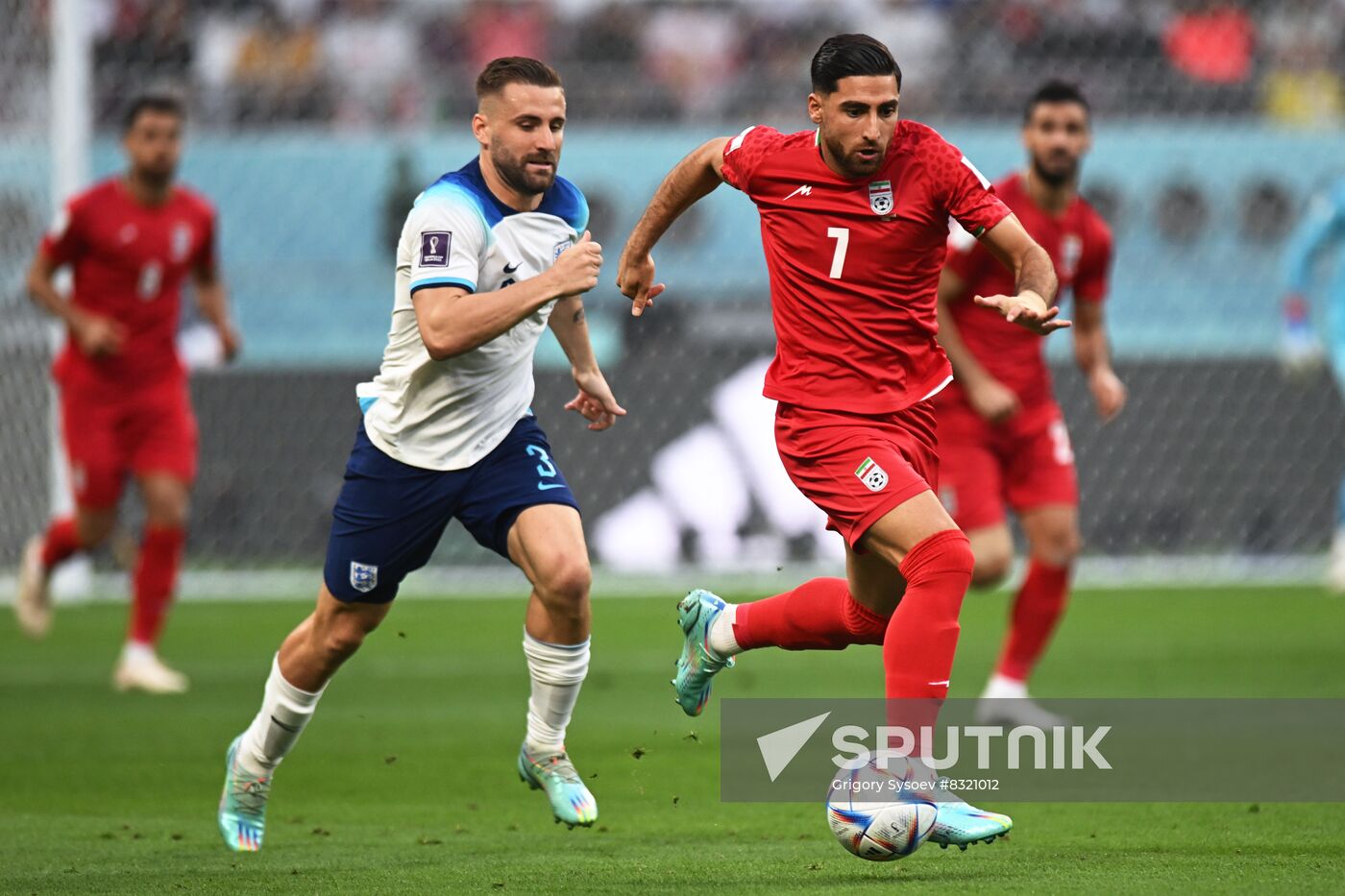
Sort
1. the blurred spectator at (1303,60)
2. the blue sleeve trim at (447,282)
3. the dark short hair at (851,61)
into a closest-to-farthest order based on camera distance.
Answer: the dark short hair at (851,61)
the blue sleeve trim at (447,282)
the blurred spectator at (1303,60)

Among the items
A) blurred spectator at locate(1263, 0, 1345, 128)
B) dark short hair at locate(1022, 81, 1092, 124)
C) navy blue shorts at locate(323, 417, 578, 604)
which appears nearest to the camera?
navy blue shorts at locate(323, 417, 578, 604)

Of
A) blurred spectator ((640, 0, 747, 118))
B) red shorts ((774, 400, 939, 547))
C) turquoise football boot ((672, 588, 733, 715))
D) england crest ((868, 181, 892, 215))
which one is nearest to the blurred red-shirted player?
turquoise football boot ((672, 588, 733, 715))

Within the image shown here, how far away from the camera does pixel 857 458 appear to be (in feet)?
16.9

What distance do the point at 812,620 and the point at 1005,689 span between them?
2404 mm

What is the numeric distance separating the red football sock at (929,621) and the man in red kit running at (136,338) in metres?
5.45

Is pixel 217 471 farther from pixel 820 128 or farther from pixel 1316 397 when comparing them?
pixel 820 128

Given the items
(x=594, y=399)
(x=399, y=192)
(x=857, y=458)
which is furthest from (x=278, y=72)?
(x=857, y=458)

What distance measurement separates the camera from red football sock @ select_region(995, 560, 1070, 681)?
7906 mm

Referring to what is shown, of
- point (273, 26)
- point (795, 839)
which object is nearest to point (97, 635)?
point (273, 26)

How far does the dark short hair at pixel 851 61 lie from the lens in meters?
5.02

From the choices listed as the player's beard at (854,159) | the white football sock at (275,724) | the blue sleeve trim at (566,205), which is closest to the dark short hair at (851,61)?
the player's beard at (854,159)

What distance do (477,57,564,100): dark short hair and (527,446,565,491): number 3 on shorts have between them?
3.34 ft

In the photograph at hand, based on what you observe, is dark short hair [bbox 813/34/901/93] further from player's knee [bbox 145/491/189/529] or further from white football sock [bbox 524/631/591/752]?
player's knee [bbox 145/491/189/529]

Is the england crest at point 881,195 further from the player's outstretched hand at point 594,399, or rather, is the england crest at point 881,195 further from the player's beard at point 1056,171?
the player's beard at point 1056,171
